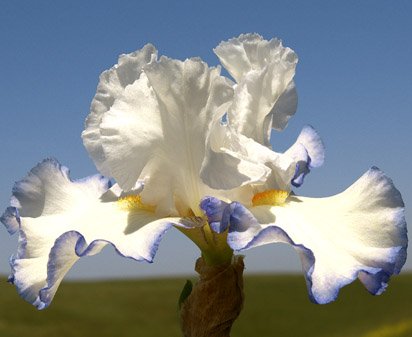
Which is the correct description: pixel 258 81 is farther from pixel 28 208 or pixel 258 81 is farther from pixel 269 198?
pixel 28 208

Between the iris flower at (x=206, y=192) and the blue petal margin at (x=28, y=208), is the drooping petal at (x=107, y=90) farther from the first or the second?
the blue petal margin at (x=28, y=208)

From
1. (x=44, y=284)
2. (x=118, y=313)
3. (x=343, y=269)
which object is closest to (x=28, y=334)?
(x=118, y=313)

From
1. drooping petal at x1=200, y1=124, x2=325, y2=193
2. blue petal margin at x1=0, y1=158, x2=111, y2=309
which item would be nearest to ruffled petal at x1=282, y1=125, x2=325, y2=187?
drooping petal at x1=200, y1=124, x2=325, y2=193

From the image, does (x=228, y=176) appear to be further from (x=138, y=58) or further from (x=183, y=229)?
(x=138, y=58)

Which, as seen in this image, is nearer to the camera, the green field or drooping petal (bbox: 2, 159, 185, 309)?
drooping petal (bbox: 2, 159, 185, 309)

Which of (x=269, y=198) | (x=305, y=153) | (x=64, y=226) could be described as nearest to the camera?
(x=269, y=198)

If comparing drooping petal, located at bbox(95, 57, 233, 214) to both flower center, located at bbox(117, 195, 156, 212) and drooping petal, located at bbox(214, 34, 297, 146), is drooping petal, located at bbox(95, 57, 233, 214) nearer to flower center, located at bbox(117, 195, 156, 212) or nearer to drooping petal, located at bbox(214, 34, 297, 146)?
flower center, located at bbox(117, 195, 156, 212)

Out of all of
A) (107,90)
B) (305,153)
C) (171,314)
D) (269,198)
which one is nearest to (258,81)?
(305,153)

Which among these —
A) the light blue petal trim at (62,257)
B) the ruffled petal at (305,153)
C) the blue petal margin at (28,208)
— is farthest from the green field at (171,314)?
the light blue petal trim at (62,257)
